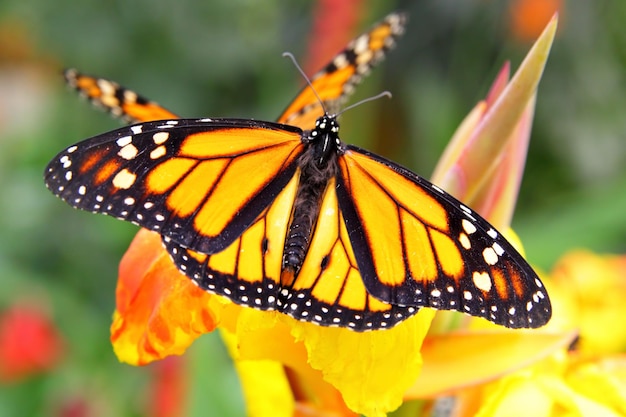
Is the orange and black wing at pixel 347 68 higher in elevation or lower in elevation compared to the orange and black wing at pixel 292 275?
higher

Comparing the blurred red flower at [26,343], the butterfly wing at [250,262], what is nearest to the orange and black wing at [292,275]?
the butterfly wing at [250,262]

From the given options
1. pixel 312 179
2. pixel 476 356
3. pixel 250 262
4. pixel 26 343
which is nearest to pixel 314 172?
pixel 312 179

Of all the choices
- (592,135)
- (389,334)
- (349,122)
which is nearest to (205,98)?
(349,122)

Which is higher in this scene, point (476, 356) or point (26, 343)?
point (476, 356)

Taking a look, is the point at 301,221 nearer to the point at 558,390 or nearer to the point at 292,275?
the point at 292,275

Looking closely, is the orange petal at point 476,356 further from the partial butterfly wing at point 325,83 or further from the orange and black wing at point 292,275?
the partial butterfly wing at point 325,83
